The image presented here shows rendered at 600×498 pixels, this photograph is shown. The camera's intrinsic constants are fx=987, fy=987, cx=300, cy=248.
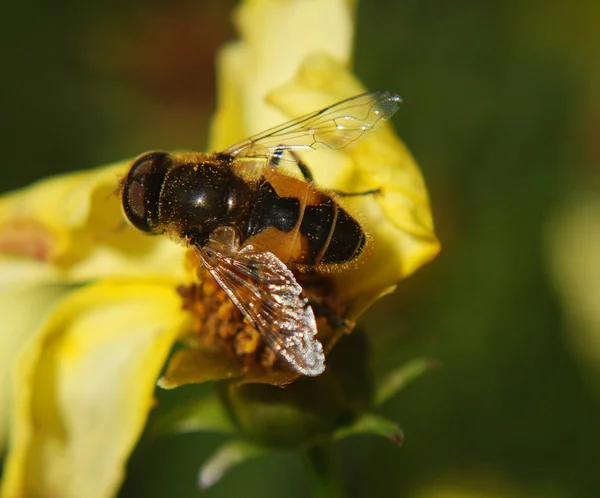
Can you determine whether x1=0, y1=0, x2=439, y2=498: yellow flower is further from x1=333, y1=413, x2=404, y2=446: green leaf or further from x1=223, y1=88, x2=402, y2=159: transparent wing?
x1=333, y1=413, x2=404, y2=446: green leaf

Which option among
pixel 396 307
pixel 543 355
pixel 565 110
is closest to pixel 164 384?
pixel 396 307

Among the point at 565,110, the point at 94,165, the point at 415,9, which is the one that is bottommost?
the point at 94,165

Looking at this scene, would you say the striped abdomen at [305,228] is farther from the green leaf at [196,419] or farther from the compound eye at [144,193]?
the green leaf at [196,419]

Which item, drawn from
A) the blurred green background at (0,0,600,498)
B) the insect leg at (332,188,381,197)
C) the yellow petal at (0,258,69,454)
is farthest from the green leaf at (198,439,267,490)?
the yellow petal at (0,258,69,454)

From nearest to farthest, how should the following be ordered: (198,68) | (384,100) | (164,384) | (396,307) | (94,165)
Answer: (164,384)
(384,100)
(396,307)
(94,165)
(198,68)

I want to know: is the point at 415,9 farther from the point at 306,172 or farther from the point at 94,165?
the point at 306,172

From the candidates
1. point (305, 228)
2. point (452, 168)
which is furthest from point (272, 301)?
point (452, 168)

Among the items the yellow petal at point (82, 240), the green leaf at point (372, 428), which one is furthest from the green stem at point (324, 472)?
the yellow petal at point (82, 240)
